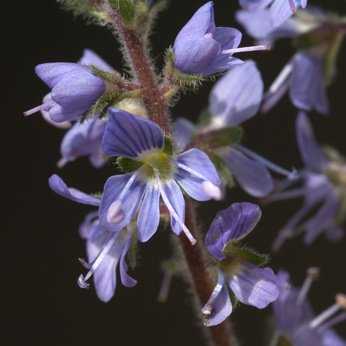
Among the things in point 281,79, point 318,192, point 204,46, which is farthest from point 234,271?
point 318,192

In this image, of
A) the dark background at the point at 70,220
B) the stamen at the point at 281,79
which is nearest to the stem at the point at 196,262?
the stamen at the point at 281,79

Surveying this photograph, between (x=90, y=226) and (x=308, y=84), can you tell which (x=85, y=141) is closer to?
(x=90, y=226)

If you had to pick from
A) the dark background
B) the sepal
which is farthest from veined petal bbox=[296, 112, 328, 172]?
the dark background

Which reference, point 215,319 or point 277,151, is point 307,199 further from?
point 277,151

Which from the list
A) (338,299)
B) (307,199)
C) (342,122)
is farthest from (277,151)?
(338,299)

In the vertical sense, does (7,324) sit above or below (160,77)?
below

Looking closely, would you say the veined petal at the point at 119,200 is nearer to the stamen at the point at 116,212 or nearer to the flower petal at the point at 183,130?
the stamen at the point at 116,212
